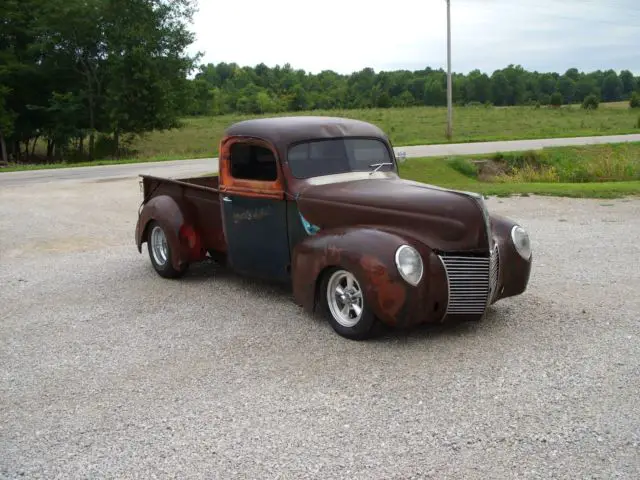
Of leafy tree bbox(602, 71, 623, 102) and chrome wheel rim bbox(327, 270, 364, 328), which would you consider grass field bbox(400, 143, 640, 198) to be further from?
leafy tree bbox(602, 71, 623, 102)

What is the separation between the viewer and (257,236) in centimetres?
634

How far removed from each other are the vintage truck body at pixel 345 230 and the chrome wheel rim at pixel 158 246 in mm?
262

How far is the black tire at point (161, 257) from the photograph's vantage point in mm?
7430

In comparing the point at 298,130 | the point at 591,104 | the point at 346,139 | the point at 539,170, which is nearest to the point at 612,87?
the point at 591,104

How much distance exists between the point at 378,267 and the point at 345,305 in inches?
22.9

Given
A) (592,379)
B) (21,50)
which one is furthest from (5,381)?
(21,50)

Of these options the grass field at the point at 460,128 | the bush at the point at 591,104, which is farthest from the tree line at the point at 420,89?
the grass field at the point at 460,128

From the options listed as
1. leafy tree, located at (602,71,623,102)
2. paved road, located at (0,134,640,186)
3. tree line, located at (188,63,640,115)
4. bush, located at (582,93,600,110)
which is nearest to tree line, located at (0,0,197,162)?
paved road, located at (0,134,640,186)

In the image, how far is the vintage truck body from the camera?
200 inches

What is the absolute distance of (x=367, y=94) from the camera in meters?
85.6

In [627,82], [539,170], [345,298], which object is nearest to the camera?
[345,298]

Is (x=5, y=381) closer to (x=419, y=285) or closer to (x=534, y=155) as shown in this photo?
(x=419, y=285)

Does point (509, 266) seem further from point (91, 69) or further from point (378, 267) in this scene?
point (91, 69)

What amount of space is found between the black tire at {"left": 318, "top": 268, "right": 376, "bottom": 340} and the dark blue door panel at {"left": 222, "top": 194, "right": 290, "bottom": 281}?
2.38 feet
